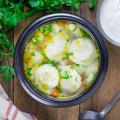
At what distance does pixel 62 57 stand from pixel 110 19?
160mm

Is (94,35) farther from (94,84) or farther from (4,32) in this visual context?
(4,32)

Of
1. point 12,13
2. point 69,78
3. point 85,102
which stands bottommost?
point 85,102

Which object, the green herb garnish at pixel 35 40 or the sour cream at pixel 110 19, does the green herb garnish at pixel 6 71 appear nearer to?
the green herb garnish at pixel 35 40

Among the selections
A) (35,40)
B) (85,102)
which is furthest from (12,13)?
(85,102)

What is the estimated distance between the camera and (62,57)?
122cm

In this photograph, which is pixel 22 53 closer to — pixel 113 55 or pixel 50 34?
pixel 50 34

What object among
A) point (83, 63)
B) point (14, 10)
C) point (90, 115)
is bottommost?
point (90, 115)

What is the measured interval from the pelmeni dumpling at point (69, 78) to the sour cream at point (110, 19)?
0.13m

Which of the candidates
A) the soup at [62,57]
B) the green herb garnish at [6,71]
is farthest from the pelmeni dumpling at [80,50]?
the green herb garnish at [6,71]

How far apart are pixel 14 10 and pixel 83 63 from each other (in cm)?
22

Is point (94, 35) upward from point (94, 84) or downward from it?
upward

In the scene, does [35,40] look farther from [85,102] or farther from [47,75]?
[85,102]

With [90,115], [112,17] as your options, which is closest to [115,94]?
[90,115]

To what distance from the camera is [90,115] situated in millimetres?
1252
